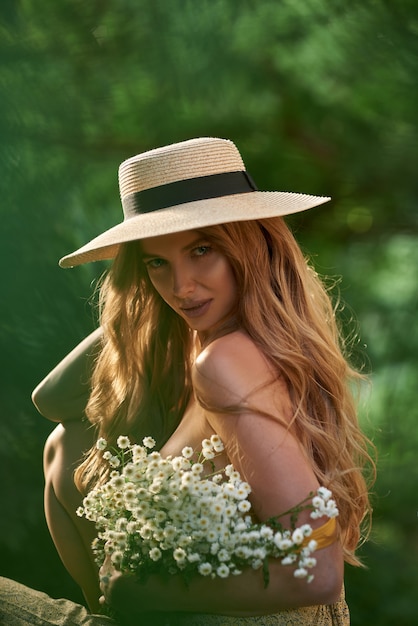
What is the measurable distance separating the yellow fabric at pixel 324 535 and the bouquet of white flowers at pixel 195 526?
0.06 ft

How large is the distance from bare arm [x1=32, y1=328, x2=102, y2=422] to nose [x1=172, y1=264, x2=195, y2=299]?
583 millimetres

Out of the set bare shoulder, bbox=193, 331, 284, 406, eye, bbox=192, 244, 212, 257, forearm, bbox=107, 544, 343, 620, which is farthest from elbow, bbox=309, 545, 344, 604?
eye, bbox=192, 244, 212, 257

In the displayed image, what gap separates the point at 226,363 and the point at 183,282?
7.7 inches

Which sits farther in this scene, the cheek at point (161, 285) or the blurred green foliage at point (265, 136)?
the blurred green foliage at point (265, 136)

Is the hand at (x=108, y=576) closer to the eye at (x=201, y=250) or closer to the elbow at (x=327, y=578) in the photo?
the elbow at (x=327, y=578)

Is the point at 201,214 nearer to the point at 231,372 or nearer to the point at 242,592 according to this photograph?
the point at 231,372

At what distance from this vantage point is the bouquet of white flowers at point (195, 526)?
1758mm

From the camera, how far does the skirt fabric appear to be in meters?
1.91

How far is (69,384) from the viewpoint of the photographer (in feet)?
8.30

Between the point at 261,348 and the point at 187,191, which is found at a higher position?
the point at 187,191

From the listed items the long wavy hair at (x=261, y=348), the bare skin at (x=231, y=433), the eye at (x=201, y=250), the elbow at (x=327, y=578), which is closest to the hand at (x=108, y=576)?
the bare skin at (x=231, y=433)

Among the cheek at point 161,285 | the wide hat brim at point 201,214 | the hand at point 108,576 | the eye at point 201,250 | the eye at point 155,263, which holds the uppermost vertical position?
the wide hat brim at point 201,214

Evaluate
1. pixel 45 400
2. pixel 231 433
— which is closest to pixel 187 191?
pixel 231 433

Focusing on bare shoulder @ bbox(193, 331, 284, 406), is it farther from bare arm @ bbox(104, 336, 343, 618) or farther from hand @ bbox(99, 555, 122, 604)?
hand @ bbox(99, 555, 122, 604)
